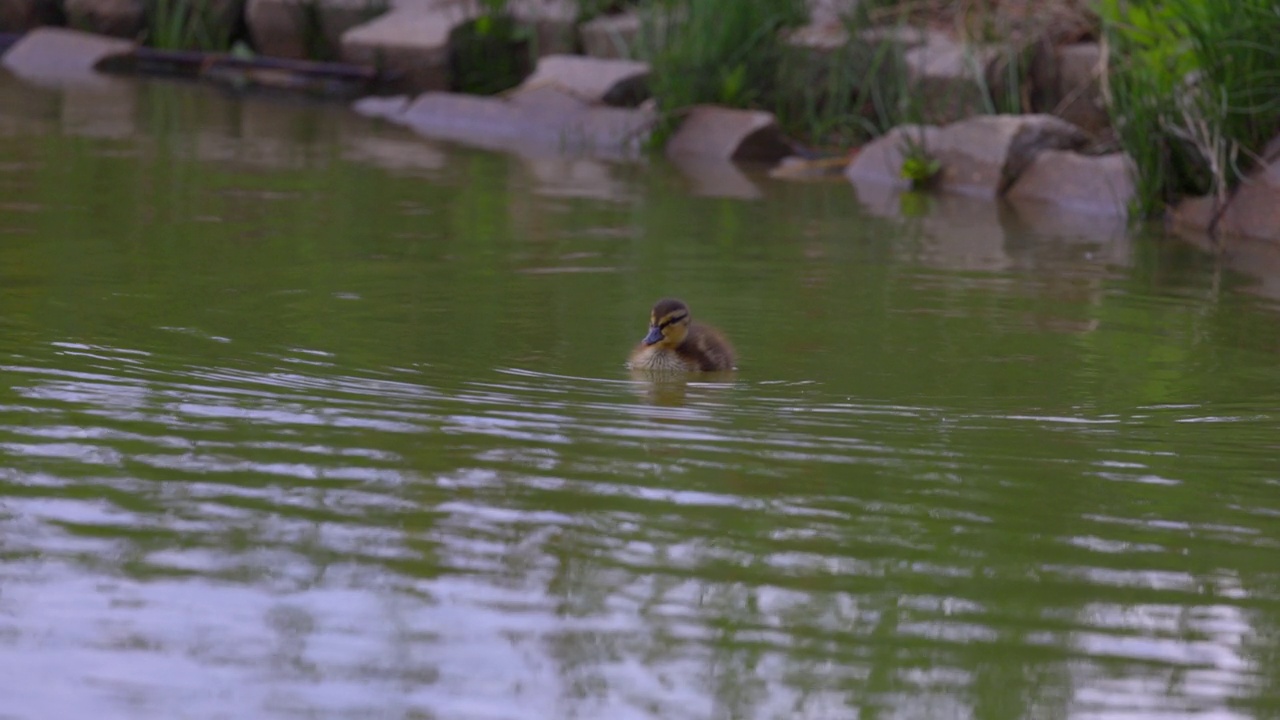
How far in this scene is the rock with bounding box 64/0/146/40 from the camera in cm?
1908

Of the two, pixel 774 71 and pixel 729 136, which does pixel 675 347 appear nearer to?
pixel 729 136

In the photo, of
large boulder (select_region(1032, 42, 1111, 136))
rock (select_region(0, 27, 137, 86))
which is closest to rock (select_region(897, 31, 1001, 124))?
large boulder (select_region(1032, 42, 1111, 136))

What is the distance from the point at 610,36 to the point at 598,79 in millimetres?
1221

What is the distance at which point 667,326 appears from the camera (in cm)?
659

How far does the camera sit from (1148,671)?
12.0ft

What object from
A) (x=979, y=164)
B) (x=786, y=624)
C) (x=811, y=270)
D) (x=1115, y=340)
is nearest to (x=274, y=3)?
(x=979, y=164)

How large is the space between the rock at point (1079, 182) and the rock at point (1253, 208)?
53 centimetres

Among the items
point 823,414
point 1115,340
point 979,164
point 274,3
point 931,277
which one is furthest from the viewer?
point 274,3

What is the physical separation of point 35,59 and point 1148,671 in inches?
650

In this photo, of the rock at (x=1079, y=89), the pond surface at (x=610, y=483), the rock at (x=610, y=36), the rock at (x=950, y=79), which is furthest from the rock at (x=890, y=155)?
the pond surface at (x=610, y=483)

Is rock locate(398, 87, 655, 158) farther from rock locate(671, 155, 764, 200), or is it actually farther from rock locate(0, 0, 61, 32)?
rock locate(0, 0, 61, 32)

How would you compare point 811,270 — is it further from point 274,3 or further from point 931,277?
point 274,3

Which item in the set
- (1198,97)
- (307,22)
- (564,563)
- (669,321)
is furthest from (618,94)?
(564,563)

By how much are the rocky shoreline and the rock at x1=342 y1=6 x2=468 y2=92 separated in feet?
0.06
